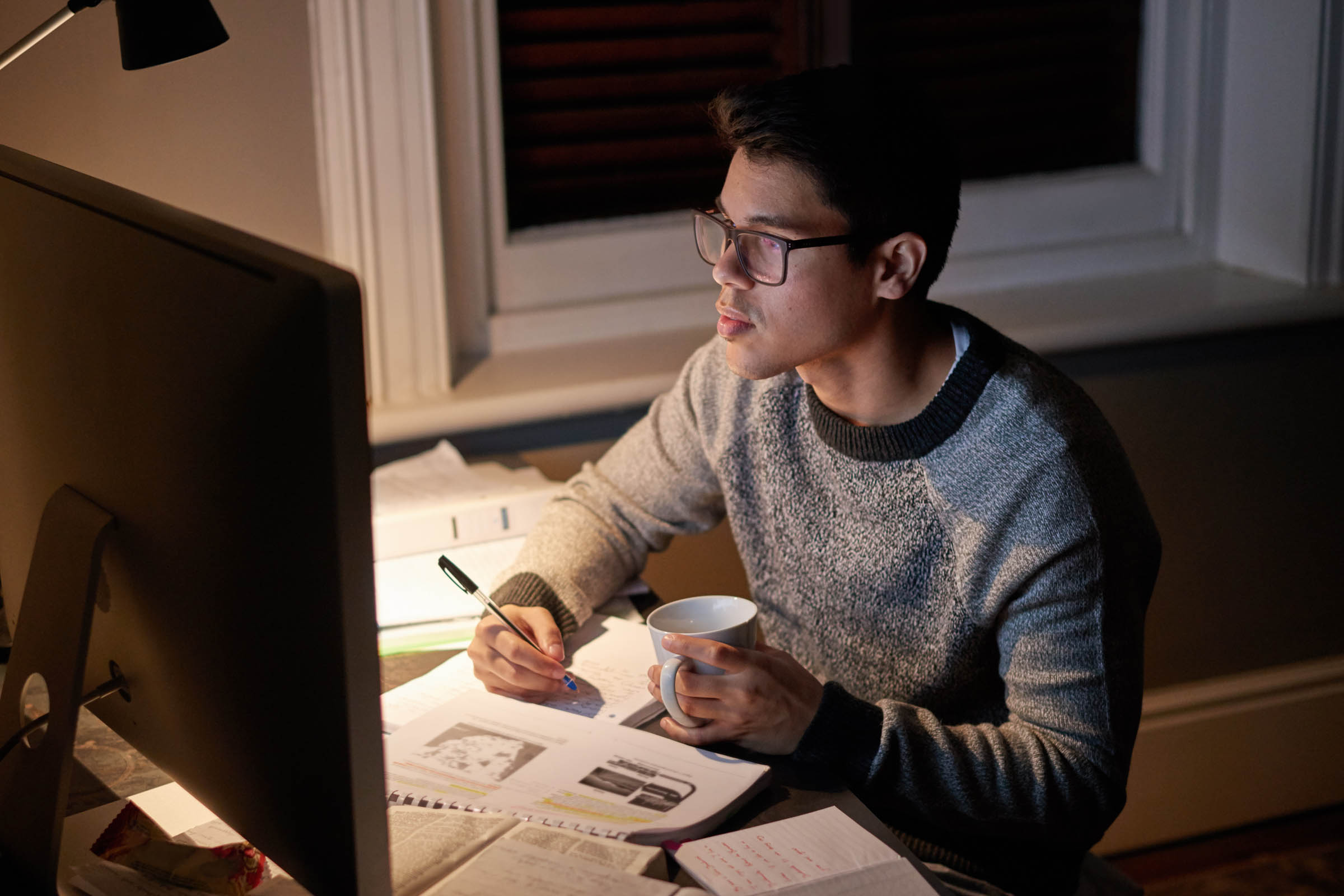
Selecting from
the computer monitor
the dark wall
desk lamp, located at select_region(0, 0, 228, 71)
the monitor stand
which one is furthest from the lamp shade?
the dark wall

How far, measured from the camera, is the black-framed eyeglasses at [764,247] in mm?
1160

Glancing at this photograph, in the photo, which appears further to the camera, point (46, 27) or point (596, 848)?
point (46, 27)

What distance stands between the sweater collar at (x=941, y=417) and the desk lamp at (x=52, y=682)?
715 millimetres

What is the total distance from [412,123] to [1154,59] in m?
1.35

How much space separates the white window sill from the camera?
1788mm

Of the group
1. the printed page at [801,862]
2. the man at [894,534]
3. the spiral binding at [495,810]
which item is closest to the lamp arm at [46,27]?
the man at [894,534]

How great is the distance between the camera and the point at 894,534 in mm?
1206

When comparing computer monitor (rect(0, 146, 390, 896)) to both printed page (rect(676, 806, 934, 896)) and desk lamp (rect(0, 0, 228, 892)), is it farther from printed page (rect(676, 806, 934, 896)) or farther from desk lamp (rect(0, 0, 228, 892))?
printed page (rect(676, 806, 934, 896))

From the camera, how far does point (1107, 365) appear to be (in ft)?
6.76

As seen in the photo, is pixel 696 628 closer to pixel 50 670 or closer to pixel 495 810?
pixel 495 810

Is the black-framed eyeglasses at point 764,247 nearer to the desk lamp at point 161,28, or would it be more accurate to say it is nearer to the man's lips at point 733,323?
the man's lips at point 733,323

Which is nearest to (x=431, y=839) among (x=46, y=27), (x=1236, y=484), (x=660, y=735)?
(x=660, y=735)

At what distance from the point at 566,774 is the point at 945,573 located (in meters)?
0.44

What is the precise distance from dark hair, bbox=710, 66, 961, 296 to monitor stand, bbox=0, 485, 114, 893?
0.70 m
